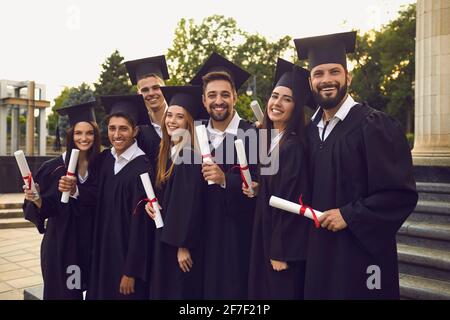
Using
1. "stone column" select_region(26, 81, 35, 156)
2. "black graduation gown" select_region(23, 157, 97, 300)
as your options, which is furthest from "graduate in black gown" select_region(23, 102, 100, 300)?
"stone column" select_region(26, 81, 35, 156)

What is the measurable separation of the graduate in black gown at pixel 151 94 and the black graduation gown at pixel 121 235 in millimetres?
368

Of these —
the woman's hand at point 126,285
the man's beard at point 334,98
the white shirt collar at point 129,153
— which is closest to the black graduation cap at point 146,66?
the white shirt collar at point 129,153

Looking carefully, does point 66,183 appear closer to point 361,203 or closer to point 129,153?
point 129,153

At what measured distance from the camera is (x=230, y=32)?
3569 cm

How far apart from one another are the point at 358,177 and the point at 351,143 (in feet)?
0.68

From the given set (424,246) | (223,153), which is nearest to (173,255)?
(223,153)

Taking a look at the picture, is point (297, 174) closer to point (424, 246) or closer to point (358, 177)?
point (358, 177)

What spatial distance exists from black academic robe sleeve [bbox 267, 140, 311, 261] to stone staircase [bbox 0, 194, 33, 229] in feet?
28.5

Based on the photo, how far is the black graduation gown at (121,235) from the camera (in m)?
3.01

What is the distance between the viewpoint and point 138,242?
300cm

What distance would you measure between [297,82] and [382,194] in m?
0.99

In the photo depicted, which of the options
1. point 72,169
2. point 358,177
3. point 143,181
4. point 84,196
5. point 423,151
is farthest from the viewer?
point 423,151

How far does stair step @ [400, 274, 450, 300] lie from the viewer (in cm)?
349

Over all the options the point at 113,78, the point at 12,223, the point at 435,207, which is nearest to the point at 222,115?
the point at 435,207
